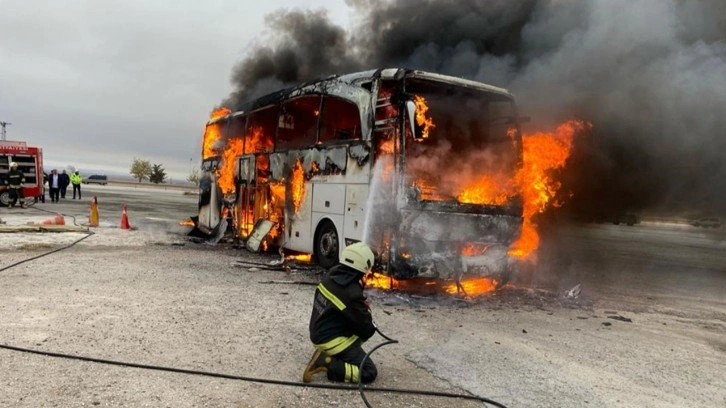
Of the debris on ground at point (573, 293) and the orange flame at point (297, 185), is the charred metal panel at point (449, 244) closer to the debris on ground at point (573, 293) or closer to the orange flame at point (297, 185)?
the debris on ground at point (573, 293)

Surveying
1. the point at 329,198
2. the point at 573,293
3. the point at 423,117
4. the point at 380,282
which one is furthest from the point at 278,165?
the point at 573,293

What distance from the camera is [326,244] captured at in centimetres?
842

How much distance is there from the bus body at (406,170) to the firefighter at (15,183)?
14869 mm

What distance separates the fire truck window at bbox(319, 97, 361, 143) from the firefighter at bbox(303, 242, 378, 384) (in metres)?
4.01

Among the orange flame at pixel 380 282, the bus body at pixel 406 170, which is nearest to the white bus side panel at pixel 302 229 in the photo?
the bus body at pixel 406 170

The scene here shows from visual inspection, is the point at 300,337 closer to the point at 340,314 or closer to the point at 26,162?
the point at 340,314

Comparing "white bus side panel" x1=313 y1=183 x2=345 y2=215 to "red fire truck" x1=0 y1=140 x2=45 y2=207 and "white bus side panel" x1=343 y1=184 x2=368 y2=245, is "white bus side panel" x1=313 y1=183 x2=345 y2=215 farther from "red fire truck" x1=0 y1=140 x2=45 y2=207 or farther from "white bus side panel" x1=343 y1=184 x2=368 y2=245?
"red fire truck" x1=0 y1=140 x2=45 y2=207

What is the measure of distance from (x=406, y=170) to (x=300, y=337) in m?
2.93

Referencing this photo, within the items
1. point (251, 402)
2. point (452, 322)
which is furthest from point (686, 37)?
point (251, 402)

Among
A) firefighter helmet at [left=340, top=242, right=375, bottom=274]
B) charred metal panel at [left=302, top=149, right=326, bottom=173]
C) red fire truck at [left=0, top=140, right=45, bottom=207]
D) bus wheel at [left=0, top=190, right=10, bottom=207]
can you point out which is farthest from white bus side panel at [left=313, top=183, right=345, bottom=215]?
red fire truck at [left=0, top=140, right=45, bottom=207]

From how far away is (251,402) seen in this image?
3.28m

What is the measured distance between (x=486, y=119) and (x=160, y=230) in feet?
34.0

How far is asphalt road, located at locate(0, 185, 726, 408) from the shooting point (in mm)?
3500

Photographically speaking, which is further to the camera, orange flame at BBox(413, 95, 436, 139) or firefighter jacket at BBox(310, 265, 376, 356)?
orange flame at BBox(413, 95, 436, 139)
